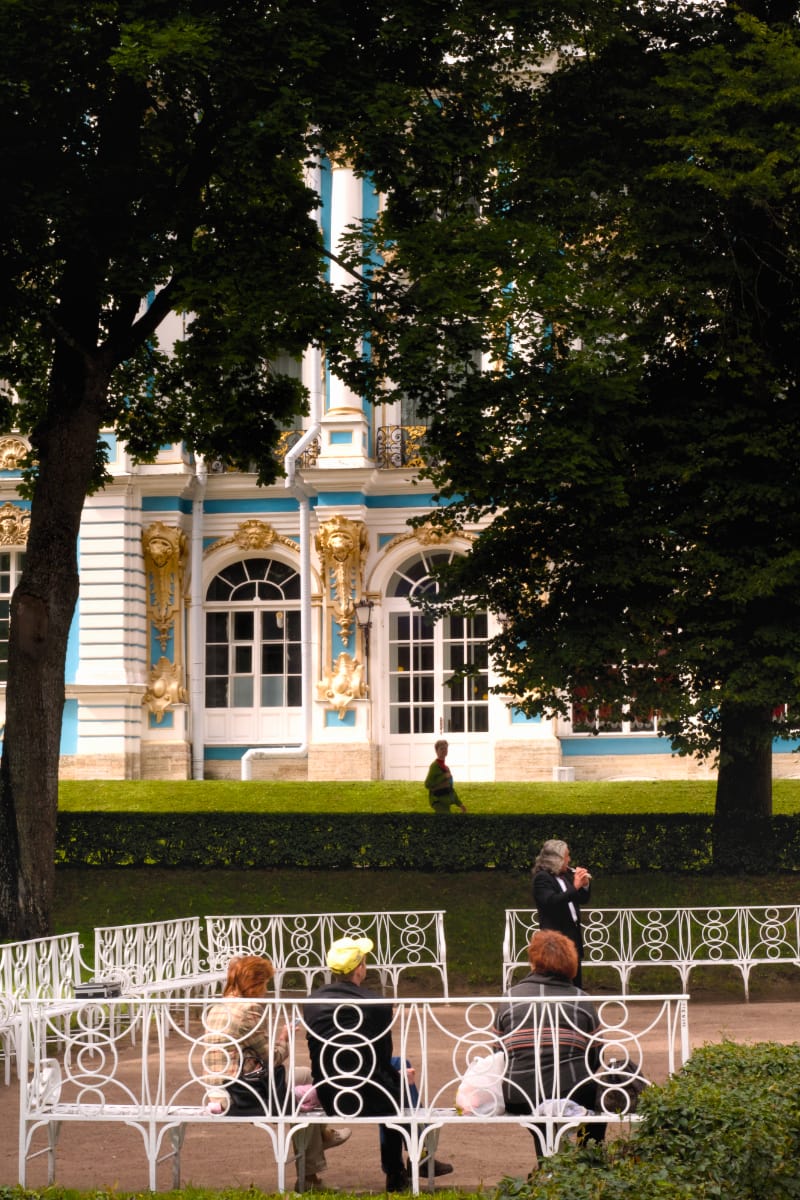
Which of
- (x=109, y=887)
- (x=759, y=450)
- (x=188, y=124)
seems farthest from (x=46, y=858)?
(x=759, y=450)

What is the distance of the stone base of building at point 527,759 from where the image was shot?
28.6 meters

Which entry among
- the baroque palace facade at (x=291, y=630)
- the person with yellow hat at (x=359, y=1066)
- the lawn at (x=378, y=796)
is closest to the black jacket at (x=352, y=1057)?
the person with yellow hat at (x=359, y=1066)

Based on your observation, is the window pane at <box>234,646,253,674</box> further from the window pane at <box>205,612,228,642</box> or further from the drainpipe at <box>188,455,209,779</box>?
the drainpipe at <box>188,455,209,779</box>

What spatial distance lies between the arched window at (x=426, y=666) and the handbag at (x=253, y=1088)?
22433 millimetres

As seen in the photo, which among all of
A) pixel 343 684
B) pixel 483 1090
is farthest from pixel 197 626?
pixel 483 1090

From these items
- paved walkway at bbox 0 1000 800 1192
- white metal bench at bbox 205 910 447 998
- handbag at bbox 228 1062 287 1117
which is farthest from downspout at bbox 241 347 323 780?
handbag at bbox 228 1062 287 1117

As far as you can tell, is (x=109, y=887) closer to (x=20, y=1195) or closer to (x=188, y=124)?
(x=188, y=124)

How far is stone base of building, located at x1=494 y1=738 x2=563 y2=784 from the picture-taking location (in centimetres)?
2859

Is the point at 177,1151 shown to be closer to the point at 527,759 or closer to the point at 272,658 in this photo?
the point at 527,759

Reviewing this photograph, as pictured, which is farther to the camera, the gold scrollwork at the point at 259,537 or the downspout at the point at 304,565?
the gold scrollwork at the point at 259,537

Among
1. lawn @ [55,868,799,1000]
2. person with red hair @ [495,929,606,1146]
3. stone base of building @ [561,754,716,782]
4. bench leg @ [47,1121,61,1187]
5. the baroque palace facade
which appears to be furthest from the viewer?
the baroque palace facade

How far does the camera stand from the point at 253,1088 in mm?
7203

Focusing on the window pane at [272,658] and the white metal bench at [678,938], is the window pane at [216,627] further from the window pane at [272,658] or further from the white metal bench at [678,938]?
the white metal bench at [678,938]

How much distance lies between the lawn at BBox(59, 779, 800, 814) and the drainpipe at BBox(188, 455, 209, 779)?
185 inches
